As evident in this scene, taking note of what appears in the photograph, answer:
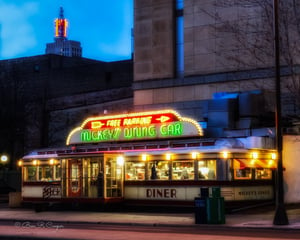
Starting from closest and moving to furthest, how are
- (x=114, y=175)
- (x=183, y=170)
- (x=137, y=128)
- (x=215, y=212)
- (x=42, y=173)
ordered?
(x=215, y=212)
(x=183, y=170)
(x=114, y=175)
(x=137, y=128)
(x=42, y=173)

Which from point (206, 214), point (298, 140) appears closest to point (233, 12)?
point (298, 140)

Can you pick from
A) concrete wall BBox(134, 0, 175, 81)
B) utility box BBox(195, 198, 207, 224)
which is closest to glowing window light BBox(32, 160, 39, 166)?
concrete wall BBox(134, 0, 175, 81)

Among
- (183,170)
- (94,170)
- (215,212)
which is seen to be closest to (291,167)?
(183,170)

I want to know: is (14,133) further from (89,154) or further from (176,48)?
(89,154)

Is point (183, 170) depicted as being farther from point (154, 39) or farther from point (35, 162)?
point (154, 39)

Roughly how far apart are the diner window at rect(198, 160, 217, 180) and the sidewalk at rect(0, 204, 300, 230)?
2.05 metres

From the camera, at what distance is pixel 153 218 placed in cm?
2739

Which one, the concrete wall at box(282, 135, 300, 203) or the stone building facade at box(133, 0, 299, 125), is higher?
the stone building facade at box(133, 0, 299, 125)

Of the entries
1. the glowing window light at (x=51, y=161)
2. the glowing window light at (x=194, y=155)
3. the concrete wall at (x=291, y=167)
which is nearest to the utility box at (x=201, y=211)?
the glowing window light at (x=194, y=155)

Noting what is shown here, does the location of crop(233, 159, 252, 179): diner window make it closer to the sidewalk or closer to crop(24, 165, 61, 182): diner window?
the sidewalk

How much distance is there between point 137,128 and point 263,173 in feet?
26.5

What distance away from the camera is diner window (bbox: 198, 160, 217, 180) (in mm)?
29625

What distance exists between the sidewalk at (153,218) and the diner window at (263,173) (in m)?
2.60

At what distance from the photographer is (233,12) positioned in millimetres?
40969
